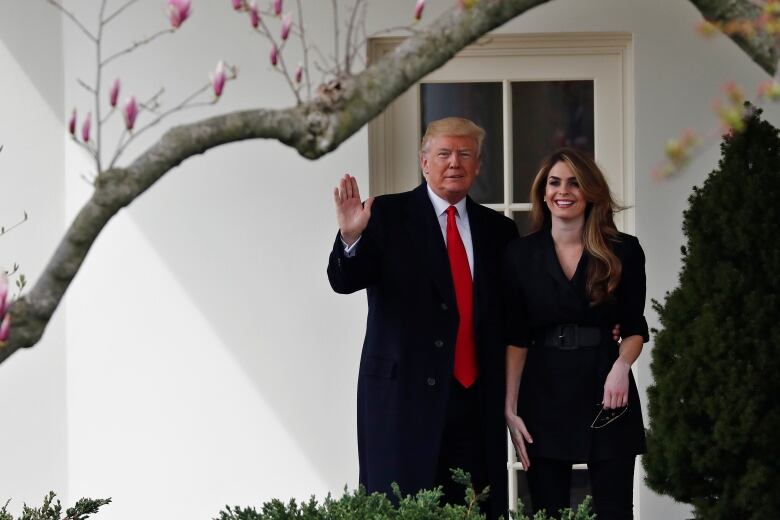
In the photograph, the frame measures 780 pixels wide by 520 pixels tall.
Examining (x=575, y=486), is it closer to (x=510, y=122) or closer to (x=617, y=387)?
(x=510, y=122)

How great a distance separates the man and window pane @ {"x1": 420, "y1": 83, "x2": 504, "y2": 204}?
4.33ft

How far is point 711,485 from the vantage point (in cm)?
457

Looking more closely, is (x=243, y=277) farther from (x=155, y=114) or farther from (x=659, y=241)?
(x=659, y=241)

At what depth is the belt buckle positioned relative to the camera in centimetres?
434

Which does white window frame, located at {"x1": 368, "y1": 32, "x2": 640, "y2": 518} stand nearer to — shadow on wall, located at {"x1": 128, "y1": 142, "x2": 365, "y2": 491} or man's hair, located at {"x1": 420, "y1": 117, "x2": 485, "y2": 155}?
Result: shadow on wall, located at {"x1": 128, "y1": 142, "x2": 365, "y2": 491}

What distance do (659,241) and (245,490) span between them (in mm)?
1995

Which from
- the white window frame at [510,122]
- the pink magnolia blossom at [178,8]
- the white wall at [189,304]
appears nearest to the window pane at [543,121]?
the white window frame at [510,122]

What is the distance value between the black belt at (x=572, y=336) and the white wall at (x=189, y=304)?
Answer: 1.52m

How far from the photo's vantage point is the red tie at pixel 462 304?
4.43 m

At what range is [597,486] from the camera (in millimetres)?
4383

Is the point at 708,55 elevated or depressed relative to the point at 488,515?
elevated

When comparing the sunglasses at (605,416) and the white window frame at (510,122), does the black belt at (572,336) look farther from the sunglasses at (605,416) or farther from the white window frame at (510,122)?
the white window frame at (510,122)

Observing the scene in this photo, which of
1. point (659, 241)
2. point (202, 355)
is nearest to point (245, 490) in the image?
point (202, 355)

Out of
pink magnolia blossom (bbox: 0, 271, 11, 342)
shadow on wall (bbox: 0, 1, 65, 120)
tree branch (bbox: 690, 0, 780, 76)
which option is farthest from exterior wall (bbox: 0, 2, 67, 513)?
tree branch (bbox: 690, 0, 780, 76)
